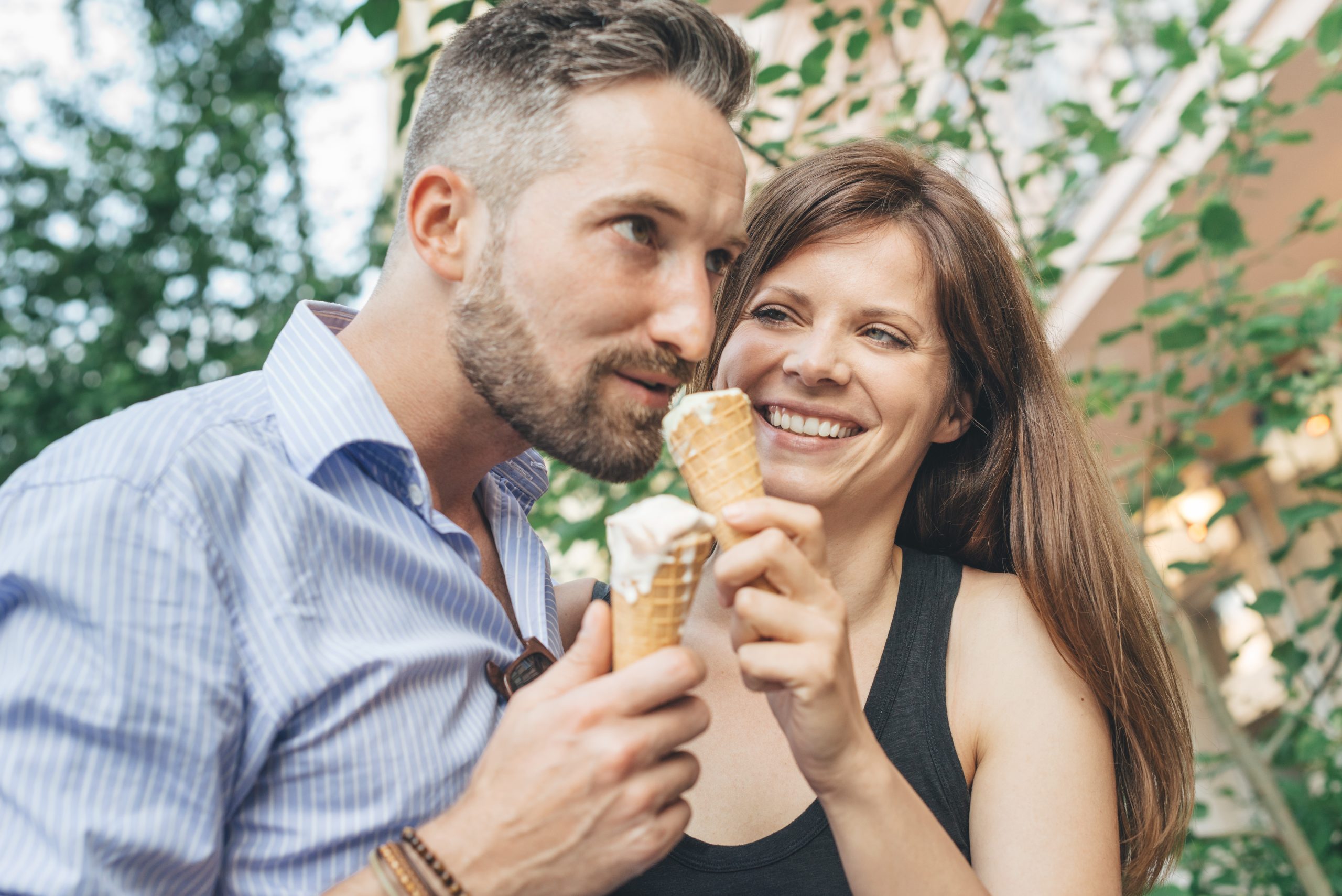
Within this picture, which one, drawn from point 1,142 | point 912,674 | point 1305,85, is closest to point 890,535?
point 912,674

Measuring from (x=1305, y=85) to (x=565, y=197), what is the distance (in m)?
4.74

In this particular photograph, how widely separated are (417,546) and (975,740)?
4.26 ft

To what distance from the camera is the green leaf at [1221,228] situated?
135 inches

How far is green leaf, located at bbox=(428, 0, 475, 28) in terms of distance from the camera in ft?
9.24

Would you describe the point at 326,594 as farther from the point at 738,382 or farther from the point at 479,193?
the point at 738,382

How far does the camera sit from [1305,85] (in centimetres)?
497

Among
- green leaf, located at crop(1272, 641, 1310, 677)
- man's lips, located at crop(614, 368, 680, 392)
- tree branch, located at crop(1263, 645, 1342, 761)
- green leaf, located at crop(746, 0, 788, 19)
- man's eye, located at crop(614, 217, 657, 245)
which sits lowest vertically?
tree branch, located at crop(1263, 645, 1342, 761)

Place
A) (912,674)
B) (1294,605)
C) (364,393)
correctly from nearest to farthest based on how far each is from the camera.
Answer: (364,393)
(912,674)
(1294,605)

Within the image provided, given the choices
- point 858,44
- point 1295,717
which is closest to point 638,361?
point 858,44

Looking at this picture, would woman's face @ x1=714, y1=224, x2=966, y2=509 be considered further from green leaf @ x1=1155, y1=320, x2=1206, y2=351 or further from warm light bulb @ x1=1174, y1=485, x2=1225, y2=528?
warm light bulb @ x1=1174, y1=485, x2=1225, y2=528

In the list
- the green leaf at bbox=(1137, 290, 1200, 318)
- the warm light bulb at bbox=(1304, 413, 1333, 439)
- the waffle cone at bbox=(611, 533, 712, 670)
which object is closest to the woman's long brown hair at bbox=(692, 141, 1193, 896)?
the green leaf at bbox=(1137, 290, 1200, 318)

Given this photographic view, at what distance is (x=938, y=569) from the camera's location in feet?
8.48

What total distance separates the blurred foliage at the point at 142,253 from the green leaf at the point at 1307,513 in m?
7.42

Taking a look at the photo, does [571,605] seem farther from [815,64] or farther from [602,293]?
[815,64]
